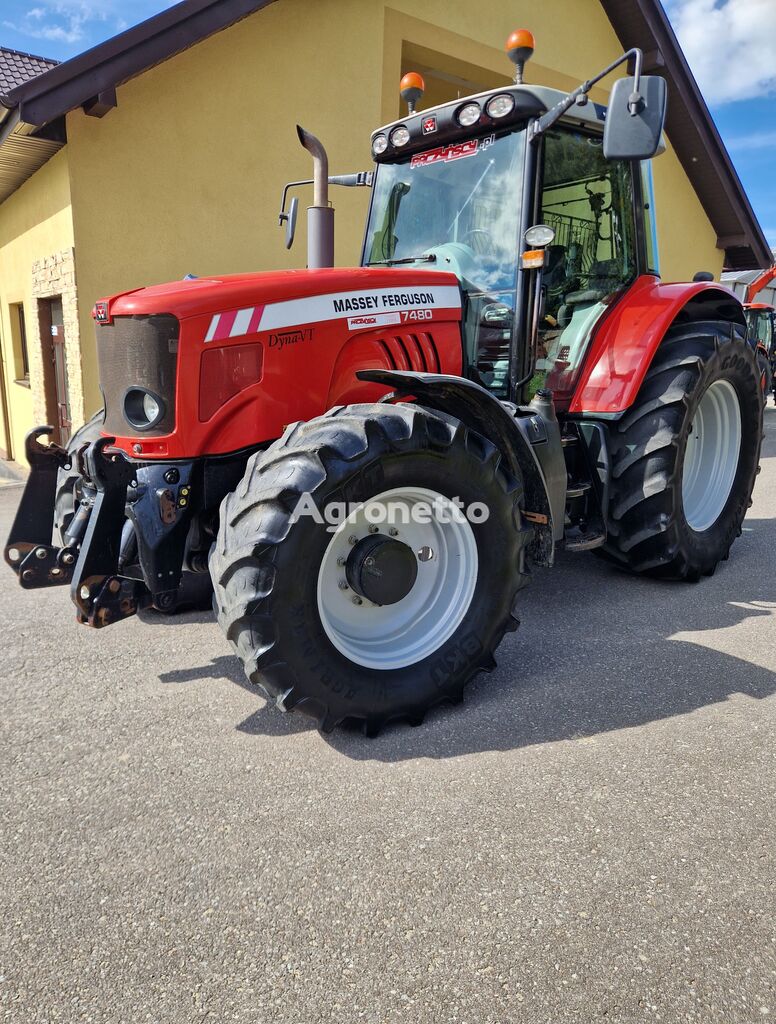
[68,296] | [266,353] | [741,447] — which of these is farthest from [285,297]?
[68,296]

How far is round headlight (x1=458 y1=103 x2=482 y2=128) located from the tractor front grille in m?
1.84

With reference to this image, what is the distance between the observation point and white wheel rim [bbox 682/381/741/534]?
464 centimetres

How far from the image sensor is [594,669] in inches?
125

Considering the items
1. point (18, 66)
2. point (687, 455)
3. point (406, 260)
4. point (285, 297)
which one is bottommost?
point (687, 455)

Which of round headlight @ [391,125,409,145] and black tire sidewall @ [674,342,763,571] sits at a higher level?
round headlight @ [391,125,409,145]

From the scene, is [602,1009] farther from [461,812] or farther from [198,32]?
[198,32]

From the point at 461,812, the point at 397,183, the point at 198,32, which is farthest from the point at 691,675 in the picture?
the point at 198,32

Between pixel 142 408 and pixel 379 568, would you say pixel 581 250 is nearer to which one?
pixel 379 568

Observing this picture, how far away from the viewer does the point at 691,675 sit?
3121mm

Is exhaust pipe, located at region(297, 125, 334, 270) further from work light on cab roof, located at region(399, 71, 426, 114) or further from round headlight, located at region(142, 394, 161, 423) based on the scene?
round headlight, located at region(142, 394, 161, 423)

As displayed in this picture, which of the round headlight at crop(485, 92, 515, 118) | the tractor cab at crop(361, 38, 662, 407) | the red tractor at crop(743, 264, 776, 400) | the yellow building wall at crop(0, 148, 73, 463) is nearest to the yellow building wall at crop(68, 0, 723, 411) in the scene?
the yellow building wall at crop(0, 148, 73, 463)

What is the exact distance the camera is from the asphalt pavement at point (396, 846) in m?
1.64

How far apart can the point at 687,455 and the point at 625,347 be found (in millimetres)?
1117

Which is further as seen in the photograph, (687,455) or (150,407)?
(687,455)
